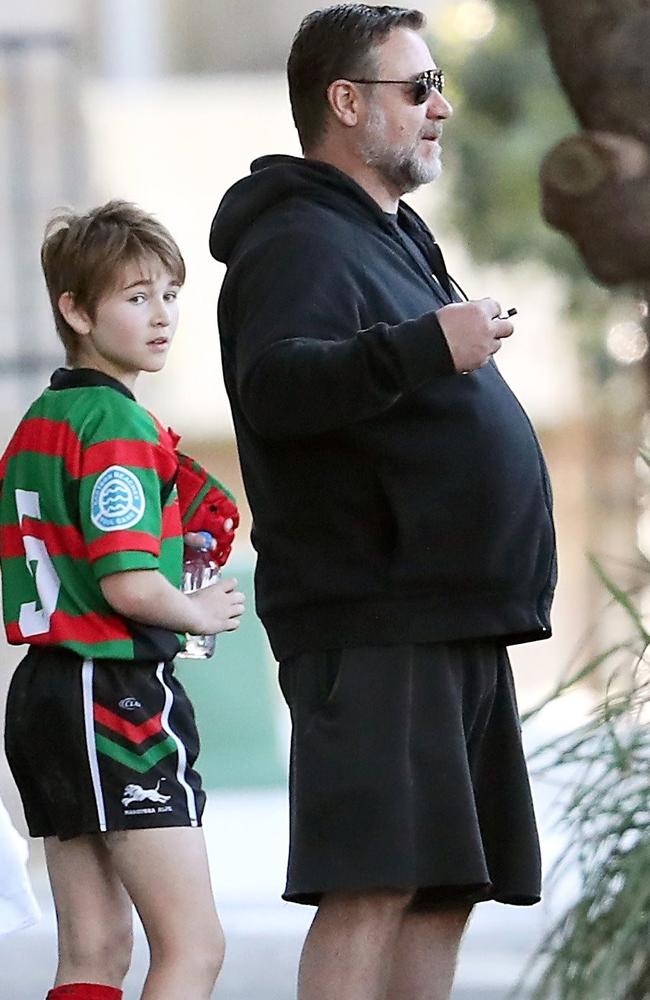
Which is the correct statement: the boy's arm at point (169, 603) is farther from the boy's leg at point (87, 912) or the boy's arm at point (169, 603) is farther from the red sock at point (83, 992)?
the red sock at point (83, 992)

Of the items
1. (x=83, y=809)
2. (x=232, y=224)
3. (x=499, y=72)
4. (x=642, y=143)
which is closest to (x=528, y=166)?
(x=499, y=72)

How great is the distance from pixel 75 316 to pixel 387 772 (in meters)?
0.70

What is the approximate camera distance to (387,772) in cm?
256

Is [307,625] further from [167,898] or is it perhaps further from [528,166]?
[528,166]

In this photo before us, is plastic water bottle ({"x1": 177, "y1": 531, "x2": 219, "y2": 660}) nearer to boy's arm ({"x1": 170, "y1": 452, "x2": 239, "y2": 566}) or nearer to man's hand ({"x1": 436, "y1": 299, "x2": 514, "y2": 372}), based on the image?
boy's arm ({"x1": 170, "y1": 452, "x2": 239, "y2": 566})

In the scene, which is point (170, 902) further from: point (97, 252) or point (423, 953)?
point (97, 252)

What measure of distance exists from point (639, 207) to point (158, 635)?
179 cm

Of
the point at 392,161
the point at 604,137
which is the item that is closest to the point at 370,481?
the point at 392,161

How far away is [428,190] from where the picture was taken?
7332 mm

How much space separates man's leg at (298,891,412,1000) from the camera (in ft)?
Result: 8.48

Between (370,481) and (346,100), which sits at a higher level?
(346,100)

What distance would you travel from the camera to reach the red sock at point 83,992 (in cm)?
255

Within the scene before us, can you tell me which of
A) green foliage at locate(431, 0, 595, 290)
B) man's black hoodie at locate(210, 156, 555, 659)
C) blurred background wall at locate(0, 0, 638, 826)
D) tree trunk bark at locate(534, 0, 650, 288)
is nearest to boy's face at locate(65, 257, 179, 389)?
man's black hoodie at locate(210, 156, 555, 659)

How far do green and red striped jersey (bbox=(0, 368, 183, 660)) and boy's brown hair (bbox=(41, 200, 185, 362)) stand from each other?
0.34 ft
